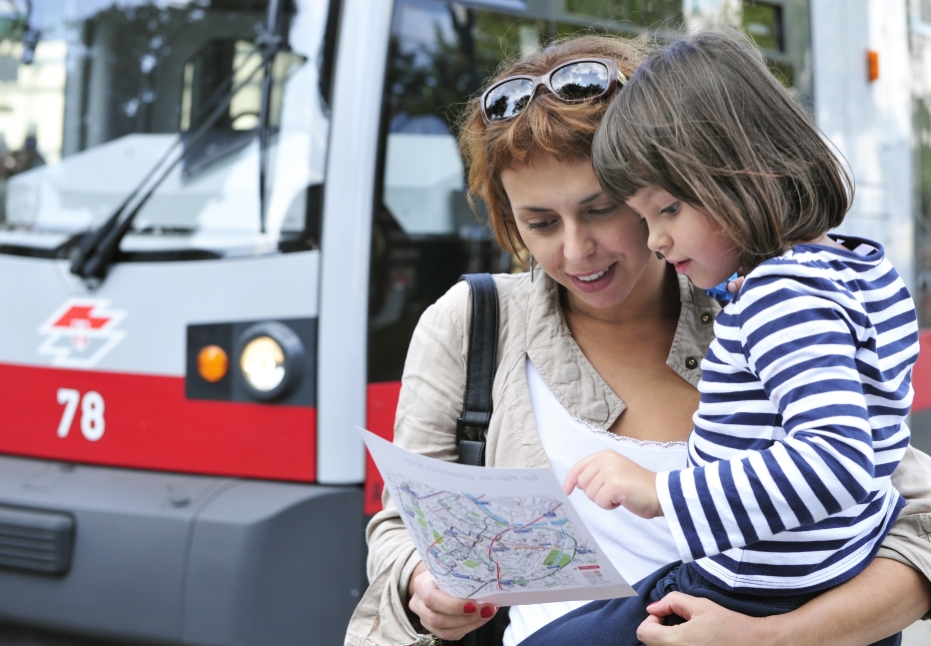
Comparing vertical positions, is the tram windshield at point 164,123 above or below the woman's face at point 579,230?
above

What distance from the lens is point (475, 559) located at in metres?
1.33

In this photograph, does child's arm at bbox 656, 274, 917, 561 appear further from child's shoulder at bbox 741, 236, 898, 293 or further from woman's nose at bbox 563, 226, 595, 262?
woman's nose at bbox 563, 226, 595, 262

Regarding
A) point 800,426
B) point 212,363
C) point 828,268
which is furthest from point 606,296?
point 212,363

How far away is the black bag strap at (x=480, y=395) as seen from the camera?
1.63m

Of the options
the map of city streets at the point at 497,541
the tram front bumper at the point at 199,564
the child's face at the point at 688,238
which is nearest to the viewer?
the map of city streets at the point at 497,541

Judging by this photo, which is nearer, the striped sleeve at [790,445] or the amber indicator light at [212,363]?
the striped sleeve at [790,445]

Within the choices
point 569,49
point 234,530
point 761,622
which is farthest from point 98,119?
point 761,622

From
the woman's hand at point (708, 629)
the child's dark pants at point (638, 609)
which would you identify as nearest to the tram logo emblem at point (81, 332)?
the child's dark pants at point (638, 609)

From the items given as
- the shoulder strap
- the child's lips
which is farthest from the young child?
the shoulder strap

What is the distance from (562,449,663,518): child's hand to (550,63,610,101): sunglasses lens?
2.14 ft

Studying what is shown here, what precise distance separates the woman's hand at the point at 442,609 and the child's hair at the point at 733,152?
2.07ft

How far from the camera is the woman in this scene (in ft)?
A: 5.18

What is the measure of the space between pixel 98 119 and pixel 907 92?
2943mm

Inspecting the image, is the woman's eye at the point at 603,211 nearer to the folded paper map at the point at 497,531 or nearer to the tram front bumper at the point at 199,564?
the folded paper map at the point at 497,531
